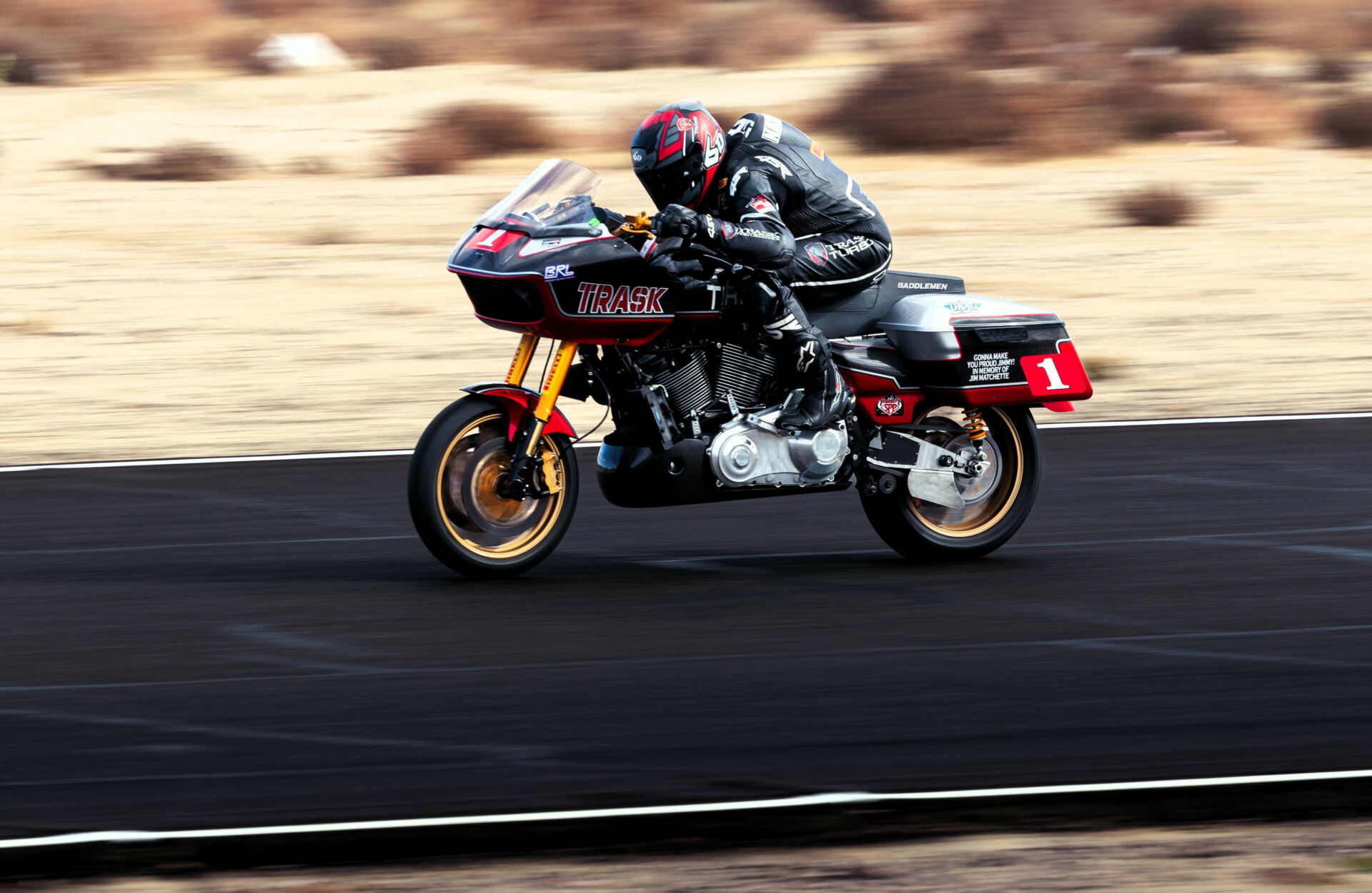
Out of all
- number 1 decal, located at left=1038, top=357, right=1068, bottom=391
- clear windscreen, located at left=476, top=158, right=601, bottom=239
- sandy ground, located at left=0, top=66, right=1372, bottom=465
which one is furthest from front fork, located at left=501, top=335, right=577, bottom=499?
sandy ground, located at left=0, top=66, right=1372, bottom=465

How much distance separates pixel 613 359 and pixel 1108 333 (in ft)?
31.6

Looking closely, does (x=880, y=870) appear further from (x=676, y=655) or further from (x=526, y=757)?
(x=676, y=655)

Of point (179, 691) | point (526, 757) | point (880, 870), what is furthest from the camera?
point (179, 691)

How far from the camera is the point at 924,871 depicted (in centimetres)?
515

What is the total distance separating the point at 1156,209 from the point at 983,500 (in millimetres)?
14619

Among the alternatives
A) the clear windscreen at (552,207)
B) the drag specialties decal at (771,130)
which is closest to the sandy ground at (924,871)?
the clear windscreen at (552,207)

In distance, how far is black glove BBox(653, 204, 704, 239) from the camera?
7914mm

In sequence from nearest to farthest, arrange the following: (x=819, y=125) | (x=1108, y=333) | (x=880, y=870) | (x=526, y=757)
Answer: (x=880, y=870), (x=526, y=757), (x=1108, y=333), (x=819, y=125)

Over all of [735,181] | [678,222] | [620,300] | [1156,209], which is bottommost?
[620,300]

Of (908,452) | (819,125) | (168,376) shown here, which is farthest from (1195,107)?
(908,452)

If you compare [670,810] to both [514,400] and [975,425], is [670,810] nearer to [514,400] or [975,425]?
[514,400]

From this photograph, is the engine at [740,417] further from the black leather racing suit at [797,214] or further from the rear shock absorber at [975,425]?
the rear shock absorber at [975,425]

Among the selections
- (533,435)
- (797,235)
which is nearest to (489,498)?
(533,435)

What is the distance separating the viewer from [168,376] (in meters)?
15.3
